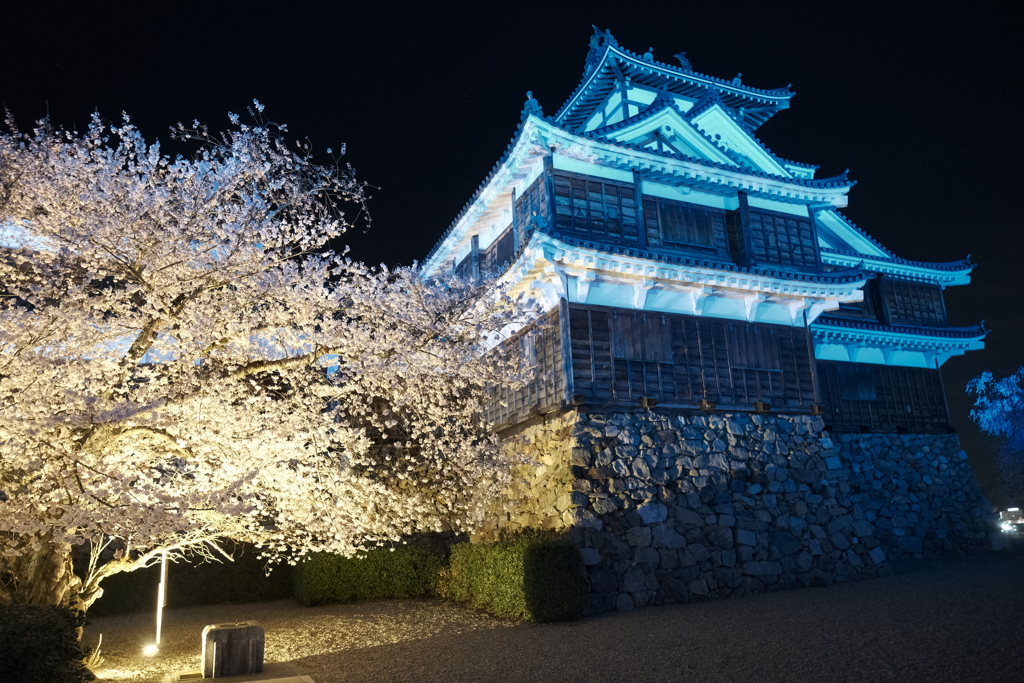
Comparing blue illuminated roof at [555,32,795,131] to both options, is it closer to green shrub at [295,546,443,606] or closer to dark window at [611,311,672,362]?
dark window at [611,311,672,362]

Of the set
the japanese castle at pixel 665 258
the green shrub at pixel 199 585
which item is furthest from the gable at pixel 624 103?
the green shrub at pixel 199 585

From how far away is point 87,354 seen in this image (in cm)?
884

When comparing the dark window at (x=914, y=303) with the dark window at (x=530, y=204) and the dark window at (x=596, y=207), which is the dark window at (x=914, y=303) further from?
the dark window at (x=530, y=204)

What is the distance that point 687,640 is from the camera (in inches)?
357

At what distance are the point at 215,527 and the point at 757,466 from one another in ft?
→ 36.1

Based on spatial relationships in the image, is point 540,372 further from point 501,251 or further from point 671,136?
point 671,136

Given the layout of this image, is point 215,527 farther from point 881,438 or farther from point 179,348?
point 881,438

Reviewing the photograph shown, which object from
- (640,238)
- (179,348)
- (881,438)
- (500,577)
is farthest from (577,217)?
(881,438)

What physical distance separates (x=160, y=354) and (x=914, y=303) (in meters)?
22.5

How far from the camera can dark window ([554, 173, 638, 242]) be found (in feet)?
48.3

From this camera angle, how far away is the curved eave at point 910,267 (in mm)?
20969

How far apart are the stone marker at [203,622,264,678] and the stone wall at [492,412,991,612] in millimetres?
5876

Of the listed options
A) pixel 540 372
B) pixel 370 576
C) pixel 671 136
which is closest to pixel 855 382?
pixel 671 136

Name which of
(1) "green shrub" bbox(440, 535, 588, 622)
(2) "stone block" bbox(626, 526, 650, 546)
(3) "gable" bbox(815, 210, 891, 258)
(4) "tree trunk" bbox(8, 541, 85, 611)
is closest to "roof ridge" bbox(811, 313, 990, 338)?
(3) "gable" bbox(815, 210, 891, 258)
